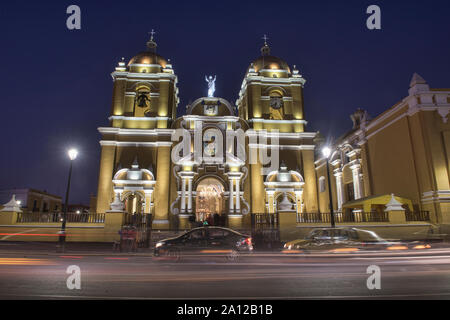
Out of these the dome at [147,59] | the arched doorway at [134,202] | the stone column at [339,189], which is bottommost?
the arched doorway at [134,202]

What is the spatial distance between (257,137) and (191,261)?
18.3 m

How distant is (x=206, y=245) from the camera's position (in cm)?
1019

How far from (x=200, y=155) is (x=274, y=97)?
34.6ft

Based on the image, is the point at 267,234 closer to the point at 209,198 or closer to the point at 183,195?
the point at 183,195

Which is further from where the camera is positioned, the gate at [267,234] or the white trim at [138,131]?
the white trim at [138,131]

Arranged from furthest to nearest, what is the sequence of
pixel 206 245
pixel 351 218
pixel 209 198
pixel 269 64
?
pixel 269 64, pixel 209 198, pixel 351 218, pixel 206 245

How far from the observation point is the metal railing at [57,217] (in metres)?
17.9

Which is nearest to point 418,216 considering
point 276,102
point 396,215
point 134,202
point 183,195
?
point 396,215

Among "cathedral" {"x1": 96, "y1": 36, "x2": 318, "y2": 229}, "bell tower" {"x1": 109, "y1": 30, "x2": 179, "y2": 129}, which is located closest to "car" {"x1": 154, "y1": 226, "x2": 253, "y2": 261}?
"cathedral" {"x1": 96, "y1": 36, "x2": 318, "y2": 229}

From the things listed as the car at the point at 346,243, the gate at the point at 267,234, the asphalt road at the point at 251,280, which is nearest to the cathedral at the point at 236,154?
the gate at the point at 267,234

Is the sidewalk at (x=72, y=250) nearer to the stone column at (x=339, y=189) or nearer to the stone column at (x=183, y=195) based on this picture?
the stone column at (x=183, y=195)
